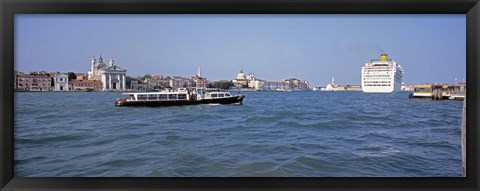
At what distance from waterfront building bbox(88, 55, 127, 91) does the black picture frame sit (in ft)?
22.0

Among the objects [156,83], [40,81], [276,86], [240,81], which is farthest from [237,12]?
[156,83]

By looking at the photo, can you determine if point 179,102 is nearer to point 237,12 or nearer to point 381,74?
point 381,74

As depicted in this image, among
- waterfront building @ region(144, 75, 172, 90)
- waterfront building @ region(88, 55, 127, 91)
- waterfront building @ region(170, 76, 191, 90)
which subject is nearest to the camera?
waterfront building @ region(88, 55, 127, 91)

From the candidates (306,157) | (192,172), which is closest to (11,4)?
(192,172)

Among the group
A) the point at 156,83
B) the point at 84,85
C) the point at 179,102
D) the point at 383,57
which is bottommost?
the point at 179,102

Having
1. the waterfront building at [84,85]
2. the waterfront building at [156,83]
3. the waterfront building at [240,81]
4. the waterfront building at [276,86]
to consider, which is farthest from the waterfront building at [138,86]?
the waterfront building at [276,86]

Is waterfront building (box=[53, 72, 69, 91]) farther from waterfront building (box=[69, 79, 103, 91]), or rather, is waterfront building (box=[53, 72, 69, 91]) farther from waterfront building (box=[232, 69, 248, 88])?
waterfront building (box=[232, 69, 248, 88])

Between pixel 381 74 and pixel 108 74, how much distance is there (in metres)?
7.20

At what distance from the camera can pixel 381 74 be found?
6.68m

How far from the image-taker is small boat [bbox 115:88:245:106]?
9.10 metres

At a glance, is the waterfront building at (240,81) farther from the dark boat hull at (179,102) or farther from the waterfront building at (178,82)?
the dark boat hull at (179,102)

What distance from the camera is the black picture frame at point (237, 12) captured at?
1087 mm

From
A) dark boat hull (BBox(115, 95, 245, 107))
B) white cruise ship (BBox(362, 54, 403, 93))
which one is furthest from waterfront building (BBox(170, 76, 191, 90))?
white cruise ship (BBox(362, 54, 403, 93))

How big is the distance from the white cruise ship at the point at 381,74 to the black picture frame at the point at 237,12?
5645 millimetres
